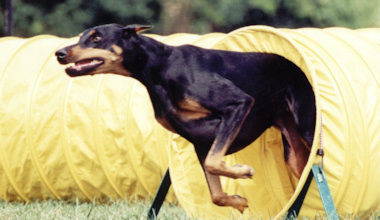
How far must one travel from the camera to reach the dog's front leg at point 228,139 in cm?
351

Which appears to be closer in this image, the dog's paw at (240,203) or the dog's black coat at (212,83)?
the dog's black coat at (212,83)

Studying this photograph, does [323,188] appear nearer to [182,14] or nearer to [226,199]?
[226,199]

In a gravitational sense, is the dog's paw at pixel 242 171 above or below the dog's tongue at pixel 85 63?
below

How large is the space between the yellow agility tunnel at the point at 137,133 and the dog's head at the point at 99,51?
35.3 inches

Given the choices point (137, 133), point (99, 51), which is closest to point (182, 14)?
point (137, 133)

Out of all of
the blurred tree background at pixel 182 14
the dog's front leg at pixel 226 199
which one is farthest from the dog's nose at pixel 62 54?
the blurred tree background at pixel 182 14

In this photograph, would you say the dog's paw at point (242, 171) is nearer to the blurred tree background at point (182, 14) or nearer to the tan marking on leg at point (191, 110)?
the tan marking on leg at point (191, 110)

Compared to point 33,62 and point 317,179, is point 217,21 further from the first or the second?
point 317,179

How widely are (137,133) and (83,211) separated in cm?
80

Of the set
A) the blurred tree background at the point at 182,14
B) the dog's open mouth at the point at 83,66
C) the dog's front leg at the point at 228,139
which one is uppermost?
the dog's open mouth at the point at 83,66

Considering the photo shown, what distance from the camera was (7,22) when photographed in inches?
302

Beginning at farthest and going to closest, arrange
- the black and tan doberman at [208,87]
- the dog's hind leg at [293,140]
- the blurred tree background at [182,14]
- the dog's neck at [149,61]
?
1. the blurred tree background at [182,14]
2. the dog's hind leg at [293,140]
3. the dog's neck at [149,61]
4. the black and tan doberman at [208,87]

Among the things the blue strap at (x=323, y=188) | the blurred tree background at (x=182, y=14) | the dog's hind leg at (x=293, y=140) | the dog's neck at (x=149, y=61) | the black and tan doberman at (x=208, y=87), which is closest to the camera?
the blue strap at (x=323, y=188)

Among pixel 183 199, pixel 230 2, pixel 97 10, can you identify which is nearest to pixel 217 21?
pixel 230 2
